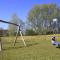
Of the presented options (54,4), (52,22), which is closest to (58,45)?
(54,4)

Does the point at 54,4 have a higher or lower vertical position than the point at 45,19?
higher

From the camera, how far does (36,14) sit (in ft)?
209

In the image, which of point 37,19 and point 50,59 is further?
point 37,19

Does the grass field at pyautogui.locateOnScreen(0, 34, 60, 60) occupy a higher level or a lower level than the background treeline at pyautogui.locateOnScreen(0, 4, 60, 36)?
lower

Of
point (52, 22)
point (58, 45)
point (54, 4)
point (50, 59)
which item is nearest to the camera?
point (50, 59)

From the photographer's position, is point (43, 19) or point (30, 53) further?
point (43, 19)

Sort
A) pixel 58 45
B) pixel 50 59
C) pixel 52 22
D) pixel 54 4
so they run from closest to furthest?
pixel 50 59, pixel 58 45, pixel 54 4, pixel 52 22

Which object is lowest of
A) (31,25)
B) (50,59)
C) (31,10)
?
(50,59)

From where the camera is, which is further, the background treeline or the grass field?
the background treeline

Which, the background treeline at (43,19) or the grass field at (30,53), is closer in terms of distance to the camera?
the grass field at (30,53)

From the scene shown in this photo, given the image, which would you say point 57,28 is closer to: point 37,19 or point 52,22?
point 52,22

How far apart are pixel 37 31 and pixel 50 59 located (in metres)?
57.3

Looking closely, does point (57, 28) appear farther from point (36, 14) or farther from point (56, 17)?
point (36, 14)

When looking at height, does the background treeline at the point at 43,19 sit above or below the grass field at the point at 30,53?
above
